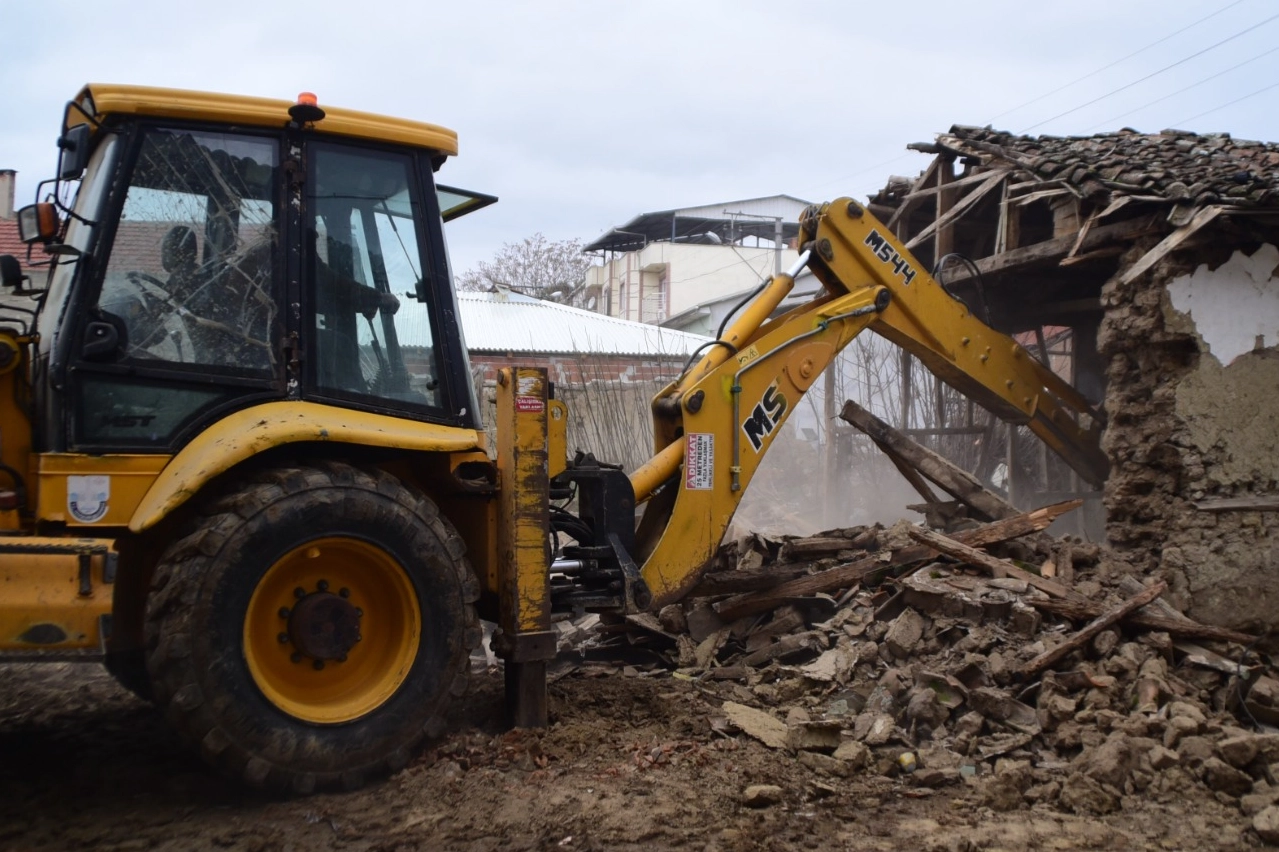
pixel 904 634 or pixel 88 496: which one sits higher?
pixel 88 496

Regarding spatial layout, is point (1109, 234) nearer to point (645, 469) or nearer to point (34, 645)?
point (645, 469)

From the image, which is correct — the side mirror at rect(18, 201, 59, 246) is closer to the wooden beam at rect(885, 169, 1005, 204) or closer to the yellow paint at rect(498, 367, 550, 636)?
the yellow paint at rect(498, 367, 550, 636)

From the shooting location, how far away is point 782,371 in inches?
243

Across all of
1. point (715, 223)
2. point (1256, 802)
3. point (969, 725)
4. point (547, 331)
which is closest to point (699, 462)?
point (969, 725)

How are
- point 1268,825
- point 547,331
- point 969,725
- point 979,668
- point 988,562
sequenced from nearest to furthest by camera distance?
point 1268,825 < point 969,725 < point 979,668 < point 988,562 < point 547,331

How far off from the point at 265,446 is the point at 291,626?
712 millimetres

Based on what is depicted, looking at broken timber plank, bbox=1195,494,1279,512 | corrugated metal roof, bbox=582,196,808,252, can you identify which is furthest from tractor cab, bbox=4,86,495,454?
corrugated metal roof, bbox=582,196,808,252

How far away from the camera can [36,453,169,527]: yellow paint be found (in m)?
3.77

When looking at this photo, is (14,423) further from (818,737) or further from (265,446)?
(818,737)

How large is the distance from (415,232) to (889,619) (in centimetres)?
351

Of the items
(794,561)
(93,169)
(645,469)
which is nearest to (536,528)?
(645,469)

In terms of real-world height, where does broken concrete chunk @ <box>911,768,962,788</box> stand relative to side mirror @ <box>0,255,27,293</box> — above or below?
below

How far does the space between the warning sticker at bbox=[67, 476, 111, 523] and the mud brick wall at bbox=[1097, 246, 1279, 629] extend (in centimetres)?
590

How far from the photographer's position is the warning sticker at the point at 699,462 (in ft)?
19.0
